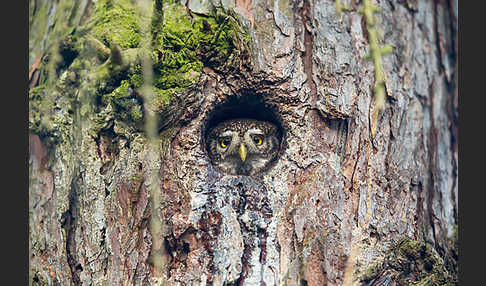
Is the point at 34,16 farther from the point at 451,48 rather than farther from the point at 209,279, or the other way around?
the point at 451,48

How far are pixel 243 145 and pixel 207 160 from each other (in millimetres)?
930

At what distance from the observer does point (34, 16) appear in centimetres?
375

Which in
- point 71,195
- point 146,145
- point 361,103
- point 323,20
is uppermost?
point 323,20

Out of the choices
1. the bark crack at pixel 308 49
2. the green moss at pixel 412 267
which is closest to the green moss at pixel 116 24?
the bark crack at pixel 308 49

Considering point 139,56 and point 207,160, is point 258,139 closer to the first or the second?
point 207,160

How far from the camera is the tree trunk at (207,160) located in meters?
3.13

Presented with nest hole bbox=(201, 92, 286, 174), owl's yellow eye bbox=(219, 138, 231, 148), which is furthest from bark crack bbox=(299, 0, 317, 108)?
owl's yellow eye bbox=(219, 138, 231, 148)

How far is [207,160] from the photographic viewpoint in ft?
10.9

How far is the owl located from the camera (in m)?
4.17

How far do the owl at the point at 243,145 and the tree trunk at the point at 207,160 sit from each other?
2.41ft

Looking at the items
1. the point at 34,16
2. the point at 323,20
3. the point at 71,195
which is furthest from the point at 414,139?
the point at 34,16

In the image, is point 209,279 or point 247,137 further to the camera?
point 247,137

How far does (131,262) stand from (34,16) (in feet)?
6.31

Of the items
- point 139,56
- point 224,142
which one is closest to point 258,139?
point 224,142
